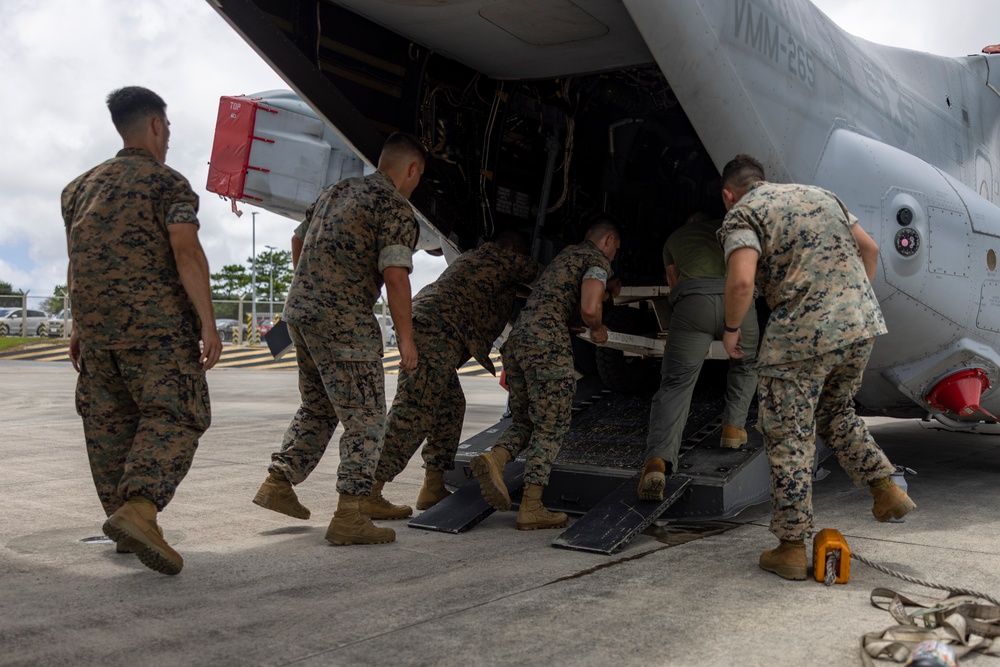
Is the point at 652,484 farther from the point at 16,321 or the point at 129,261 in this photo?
the point at 16,321

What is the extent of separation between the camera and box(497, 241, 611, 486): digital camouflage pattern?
468 cm

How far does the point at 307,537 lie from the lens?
14.1ft

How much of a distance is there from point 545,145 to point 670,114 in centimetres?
91

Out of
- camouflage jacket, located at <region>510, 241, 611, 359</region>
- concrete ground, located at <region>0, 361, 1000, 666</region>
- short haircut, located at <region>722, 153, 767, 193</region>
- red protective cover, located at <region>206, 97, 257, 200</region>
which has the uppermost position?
red protective cover, located at <region>206, 97, 257, 200</region>

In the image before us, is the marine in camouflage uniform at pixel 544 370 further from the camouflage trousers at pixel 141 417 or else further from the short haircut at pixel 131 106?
the short haircut at pixel 131 106

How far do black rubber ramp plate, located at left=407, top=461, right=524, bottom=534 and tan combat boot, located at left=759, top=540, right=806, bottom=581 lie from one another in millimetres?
1434

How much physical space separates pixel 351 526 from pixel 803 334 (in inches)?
82.6

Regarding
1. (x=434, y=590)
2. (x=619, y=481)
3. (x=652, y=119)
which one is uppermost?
(x=652, y=119)

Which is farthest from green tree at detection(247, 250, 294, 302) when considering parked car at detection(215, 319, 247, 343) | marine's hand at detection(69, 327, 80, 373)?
marine's hand at detection(69, 327, 80, 373)

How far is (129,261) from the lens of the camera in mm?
3605

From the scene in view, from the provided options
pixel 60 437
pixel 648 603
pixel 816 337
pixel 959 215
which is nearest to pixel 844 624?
pixel 648 603

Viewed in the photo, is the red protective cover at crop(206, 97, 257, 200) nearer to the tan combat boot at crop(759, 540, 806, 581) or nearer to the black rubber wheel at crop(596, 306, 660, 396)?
the black rubber wheel at crop(596, 306, 660, 396)

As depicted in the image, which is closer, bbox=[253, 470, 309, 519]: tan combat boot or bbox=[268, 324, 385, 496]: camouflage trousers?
bbox=[268, 324, 385, 496]: camouflage trousers

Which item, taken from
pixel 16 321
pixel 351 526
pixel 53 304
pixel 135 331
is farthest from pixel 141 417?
pixel 16 321
